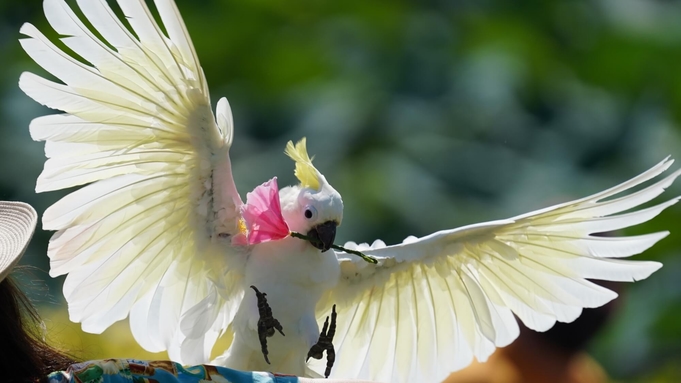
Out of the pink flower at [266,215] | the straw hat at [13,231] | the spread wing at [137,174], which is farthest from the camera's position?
the pink flower at [266,215]

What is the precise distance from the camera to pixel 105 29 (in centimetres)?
135

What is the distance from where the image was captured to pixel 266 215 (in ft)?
5.04

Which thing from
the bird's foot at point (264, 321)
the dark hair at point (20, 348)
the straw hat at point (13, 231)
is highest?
the bird's foot at point (264, 321)

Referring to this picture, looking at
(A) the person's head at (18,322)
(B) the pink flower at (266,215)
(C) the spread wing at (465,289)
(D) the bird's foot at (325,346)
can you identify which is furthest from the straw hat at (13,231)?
(C) the spread wing at (465,289)

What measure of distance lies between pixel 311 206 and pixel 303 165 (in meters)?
0.09

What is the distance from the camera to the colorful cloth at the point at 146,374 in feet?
3.13

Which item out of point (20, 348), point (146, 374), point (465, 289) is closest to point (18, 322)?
point (20, 348)

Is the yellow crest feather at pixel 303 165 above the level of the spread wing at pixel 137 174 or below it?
above

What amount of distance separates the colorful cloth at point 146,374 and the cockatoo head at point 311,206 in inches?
20.5

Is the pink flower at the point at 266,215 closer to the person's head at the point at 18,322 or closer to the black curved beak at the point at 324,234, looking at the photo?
the black curved beak at the point at 324,234

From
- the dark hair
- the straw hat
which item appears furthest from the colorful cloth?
the straw hat

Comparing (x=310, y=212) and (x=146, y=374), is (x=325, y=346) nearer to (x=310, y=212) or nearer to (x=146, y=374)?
(x=310, y=212)

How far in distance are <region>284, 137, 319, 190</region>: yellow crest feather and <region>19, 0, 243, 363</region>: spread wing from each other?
0.14m

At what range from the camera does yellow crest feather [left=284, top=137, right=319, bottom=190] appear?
158 cm
